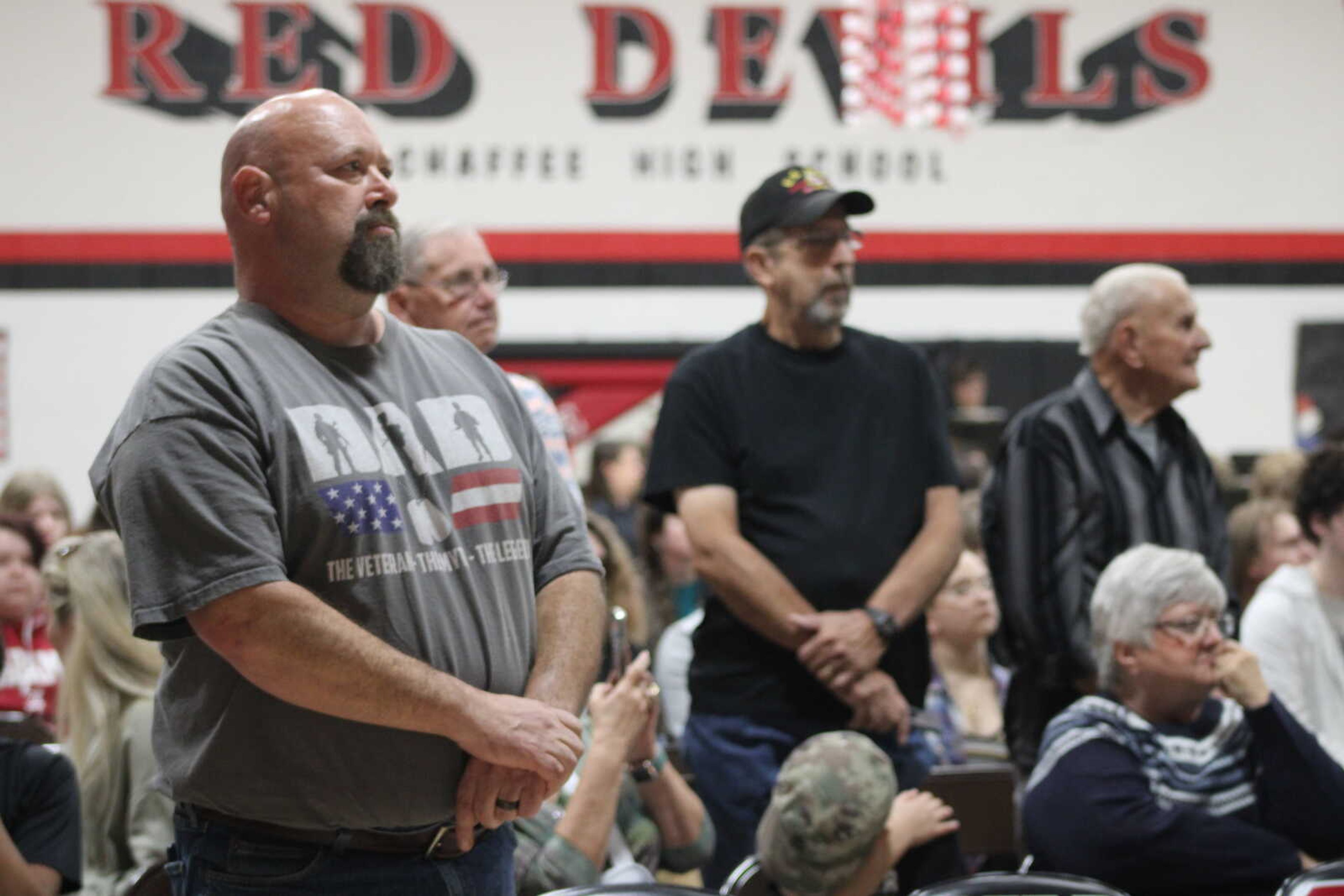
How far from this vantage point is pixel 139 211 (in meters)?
9.70

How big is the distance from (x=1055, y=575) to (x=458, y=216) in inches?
274

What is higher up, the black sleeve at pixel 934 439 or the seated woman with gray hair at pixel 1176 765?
the black sleeve at pixel 934 439

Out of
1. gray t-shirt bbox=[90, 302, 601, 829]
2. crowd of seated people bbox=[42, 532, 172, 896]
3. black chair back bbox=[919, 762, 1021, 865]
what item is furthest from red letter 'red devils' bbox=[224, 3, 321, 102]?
gray t-shirt bbox=[90, 302, 601, 829]

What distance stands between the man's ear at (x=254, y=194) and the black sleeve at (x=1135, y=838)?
5.20 ft

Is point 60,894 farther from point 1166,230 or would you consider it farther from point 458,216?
point 1166,230

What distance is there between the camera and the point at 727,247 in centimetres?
982

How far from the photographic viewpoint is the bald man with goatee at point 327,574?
162 centimetres

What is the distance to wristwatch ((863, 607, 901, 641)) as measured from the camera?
2762 mm

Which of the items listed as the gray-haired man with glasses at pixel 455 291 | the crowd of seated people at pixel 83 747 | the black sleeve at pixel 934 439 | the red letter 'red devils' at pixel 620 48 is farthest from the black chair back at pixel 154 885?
the red letter 'red devils' at pixel 620 48

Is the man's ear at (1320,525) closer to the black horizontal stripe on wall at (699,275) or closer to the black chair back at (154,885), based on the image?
the black chair back at (154,885)

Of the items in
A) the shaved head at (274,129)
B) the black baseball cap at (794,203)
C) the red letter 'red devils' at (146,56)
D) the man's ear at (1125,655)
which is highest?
the red letter 'red devils' at (146,56)

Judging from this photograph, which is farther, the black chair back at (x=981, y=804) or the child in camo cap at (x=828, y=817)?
the black chair back at (x=981, y=804)

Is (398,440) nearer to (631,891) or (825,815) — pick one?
(631,891)

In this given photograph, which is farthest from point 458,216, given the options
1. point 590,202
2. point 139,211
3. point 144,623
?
point 144,623
